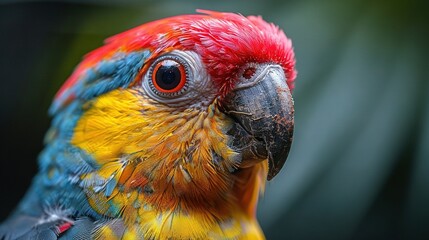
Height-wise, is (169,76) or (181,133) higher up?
(169,76)

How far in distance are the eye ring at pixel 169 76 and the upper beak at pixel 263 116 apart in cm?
12

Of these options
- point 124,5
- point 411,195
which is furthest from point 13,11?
point 411,195

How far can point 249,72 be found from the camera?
1208 millimetres

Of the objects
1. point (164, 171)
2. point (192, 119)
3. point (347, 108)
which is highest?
point (347, 108)

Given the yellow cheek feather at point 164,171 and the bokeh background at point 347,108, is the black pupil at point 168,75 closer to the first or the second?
the yellow cheek feather at point 164,171

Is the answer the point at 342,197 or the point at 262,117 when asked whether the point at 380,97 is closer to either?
the point at 342,197

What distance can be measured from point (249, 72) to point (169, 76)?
0.20 meters

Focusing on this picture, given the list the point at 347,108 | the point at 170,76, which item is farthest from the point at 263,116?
the point at 347,108

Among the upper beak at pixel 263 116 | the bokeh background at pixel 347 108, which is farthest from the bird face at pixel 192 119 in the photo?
the bokeh background at pixel 347 108

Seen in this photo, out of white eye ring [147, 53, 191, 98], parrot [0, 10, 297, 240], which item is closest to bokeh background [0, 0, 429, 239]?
parrot [0, 10, 297, 240]

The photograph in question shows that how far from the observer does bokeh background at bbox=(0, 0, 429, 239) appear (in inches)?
75.8

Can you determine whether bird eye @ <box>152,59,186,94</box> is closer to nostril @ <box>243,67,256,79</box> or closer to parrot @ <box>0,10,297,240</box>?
parrot @ <box>0,10,297,240</box>

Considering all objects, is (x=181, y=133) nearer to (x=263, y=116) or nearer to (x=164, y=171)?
(x=164, y=171)

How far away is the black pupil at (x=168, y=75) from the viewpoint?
48.7 inches
